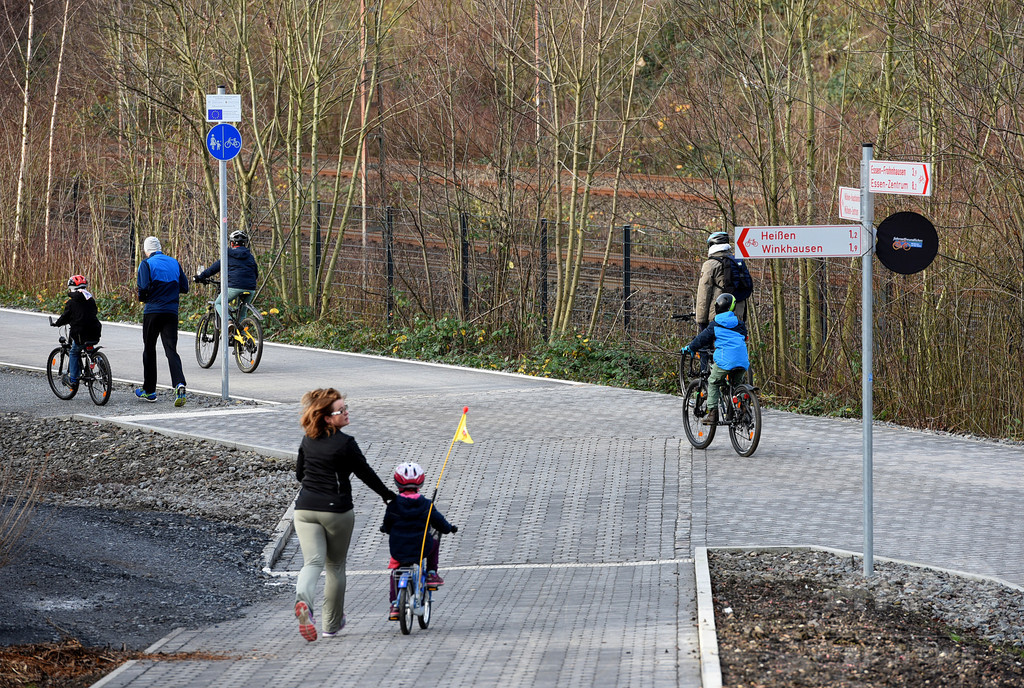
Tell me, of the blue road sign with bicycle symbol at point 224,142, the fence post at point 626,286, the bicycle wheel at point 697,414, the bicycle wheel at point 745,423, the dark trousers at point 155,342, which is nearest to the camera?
the bicycle wheel at point 745,423

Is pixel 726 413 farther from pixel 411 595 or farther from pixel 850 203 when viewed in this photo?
pixel 411 595

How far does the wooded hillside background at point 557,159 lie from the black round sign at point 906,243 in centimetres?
489

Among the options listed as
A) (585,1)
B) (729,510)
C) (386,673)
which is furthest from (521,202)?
(386,673)

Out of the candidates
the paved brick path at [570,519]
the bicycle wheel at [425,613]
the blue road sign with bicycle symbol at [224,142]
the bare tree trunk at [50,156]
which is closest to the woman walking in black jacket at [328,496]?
the paved brick path at [570,519]

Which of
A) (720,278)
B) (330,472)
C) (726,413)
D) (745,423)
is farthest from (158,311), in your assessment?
(330,472)

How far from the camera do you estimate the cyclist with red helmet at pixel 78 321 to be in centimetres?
1448

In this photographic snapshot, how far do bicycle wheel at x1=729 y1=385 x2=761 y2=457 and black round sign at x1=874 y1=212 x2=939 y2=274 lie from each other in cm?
344

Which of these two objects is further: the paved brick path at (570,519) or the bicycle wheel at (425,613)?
the bicycle wheel at (425,613)

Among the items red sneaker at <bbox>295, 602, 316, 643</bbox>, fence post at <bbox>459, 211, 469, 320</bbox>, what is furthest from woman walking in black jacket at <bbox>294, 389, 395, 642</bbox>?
fence post at <bbox>459, 211, 469, 320</bbox>

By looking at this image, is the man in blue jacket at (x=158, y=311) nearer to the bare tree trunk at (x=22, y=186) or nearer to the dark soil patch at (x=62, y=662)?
the dark soil patch at (x=62, y=662)

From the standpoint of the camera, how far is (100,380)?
14703mm

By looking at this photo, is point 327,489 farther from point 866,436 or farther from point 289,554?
point 866,436

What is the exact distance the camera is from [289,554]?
954cm

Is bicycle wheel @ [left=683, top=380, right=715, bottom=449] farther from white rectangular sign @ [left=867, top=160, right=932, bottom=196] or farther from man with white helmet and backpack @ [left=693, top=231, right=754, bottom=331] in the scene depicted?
white rectangular sign @ [left=867, top=160, right=932, bottom=196]
